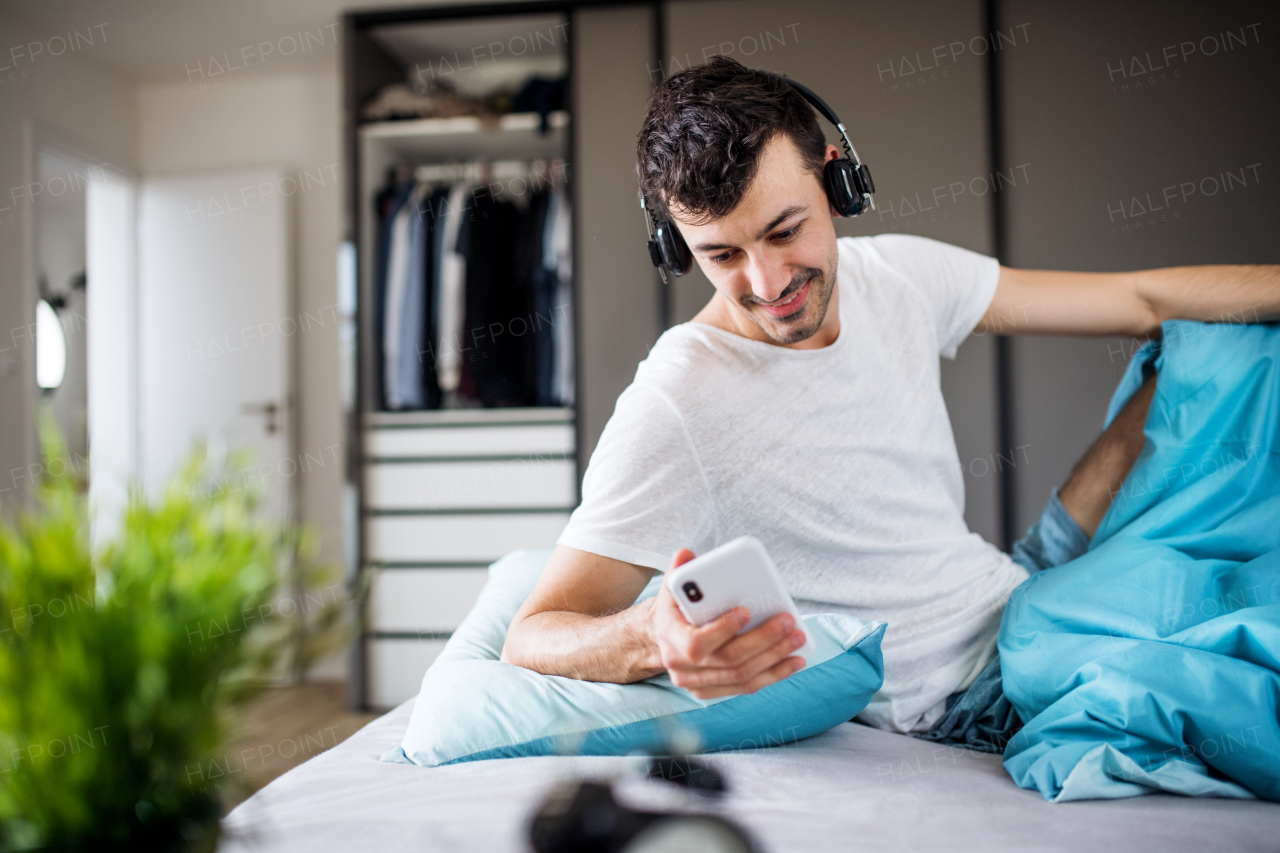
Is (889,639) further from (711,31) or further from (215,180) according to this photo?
(215,180)

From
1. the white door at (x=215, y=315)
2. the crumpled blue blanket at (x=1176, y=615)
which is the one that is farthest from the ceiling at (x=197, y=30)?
the crumpled blue blanket at (x=1176, y=615)

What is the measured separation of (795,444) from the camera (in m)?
1.08

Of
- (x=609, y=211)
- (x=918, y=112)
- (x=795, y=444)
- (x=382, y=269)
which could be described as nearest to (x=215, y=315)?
(x=382, y=269)

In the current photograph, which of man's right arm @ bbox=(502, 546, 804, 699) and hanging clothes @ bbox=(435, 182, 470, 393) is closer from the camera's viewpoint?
man's right arm @ bbox=(502, 546, 804, 699)

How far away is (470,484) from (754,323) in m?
1.66

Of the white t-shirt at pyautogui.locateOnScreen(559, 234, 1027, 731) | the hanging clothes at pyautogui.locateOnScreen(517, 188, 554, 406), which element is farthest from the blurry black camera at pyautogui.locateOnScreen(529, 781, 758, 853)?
the hanging clothes at pyautogui.locateOnScreen(517, 188, 554, 406)

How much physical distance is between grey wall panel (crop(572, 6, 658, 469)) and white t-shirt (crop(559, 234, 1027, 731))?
53.2 inches

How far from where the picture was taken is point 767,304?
1.07 meters

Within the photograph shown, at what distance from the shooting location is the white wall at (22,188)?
2768 millimetres

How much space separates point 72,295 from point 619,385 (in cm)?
288

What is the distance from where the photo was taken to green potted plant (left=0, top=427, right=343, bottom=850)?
34 centimetres

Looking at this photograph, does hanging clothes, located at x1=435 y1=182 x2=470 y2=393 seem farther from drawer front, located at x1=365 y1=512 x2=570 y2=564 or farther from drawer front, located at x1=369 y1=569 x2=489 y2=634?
drawer front, located at x1=369 y1=569 x2=489 y2=634

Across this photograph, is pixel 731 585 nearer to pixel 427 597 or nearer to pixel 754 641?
pixel 754 641

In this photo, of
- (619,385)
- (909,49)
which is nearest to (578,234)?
(619,385)
